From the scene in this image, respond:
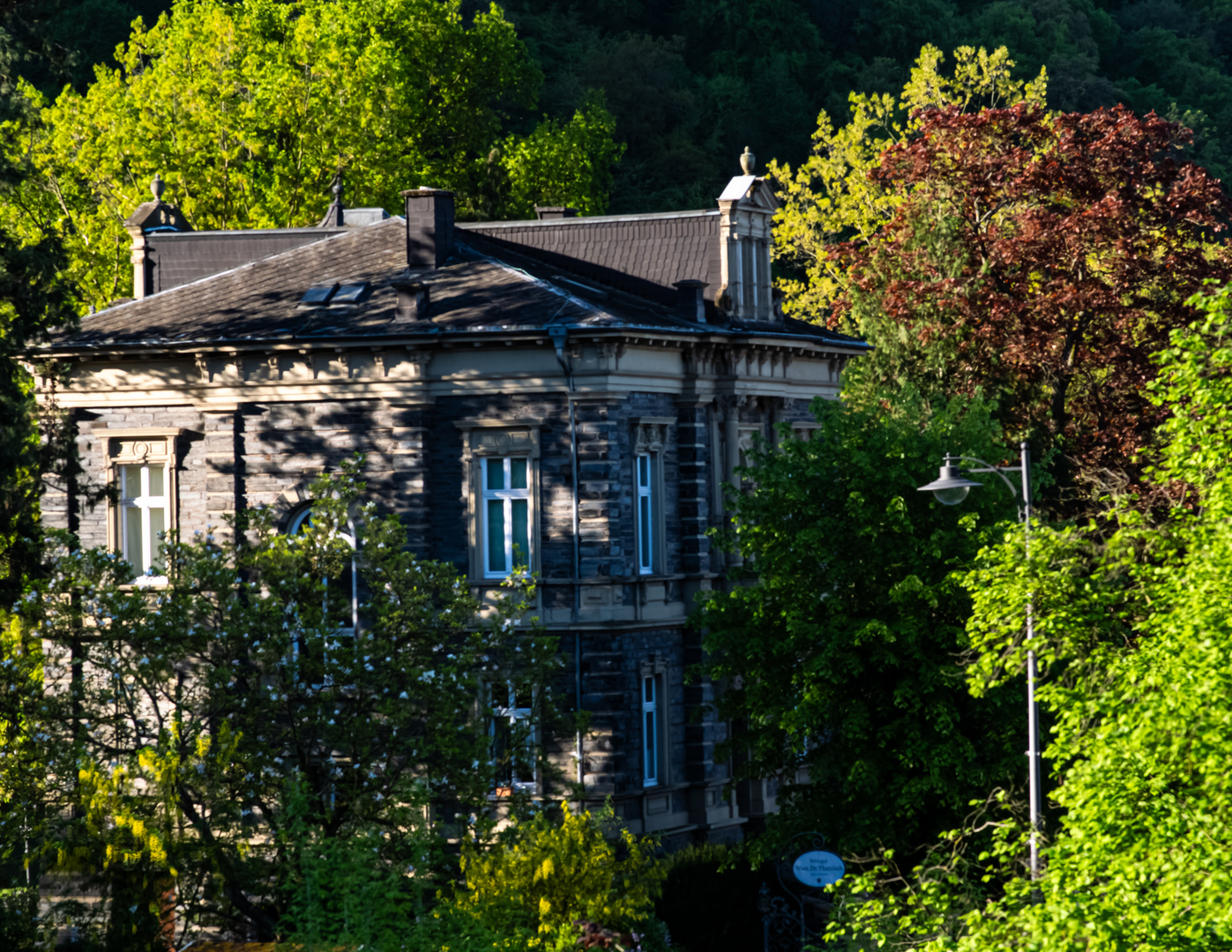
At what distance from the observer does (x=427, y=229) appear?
32781 mm

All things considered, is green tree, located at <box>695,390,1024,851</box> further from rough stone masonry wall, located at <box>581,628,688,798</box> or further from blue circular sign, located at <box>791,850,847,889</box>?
rough stone masonry wall, located at <box>581,628,688,798</box>

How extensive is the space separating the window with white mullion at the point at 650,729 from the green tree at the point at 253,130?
23.9 m

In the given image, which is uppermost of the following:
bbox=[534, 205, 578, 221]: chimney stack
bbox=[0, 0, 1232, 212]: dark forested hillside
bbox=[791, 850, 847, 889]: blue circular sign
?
bbox=[0, 0, 1232, 212]: dark forested hillside

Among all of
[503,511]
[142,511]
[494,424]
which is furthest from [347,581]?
[142,511]

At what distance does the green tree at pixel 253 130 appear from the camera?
50.7m

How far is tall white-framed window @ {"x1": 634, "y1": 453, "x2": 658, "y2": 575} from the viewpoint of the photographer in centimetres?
3203

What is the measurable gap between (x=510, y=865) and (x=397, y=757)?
176 inches

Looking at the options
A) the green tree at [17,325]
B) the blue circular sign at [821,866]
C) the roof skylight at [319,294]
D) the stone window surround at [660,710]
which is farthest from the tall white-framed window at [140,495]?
the blue circular sign at [821,866]

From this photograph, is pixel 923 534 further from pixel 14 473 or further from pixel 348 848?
pixel 14 473

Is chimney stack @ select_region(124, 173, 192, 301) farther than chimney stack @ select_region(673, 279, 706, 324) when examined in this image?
Yes

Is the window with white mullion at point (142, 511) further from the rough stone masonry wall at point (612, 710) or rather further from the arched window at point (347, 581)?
the rough stone masonry wall at point (612, 710)

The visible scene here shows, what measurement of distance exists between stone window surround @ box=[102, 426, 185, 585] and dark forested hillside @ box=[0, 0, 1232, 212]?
30.9 metres

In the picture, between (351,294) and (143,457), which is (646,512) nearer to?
(351,294)

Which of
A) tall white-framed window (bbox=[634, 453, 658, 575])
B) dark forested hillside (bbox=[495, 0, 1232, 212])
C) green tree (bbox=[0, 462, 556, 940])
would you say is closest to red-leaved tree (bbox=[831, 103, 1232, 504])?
tall white-framed window (bbox=[634, 453, 658, 575])
